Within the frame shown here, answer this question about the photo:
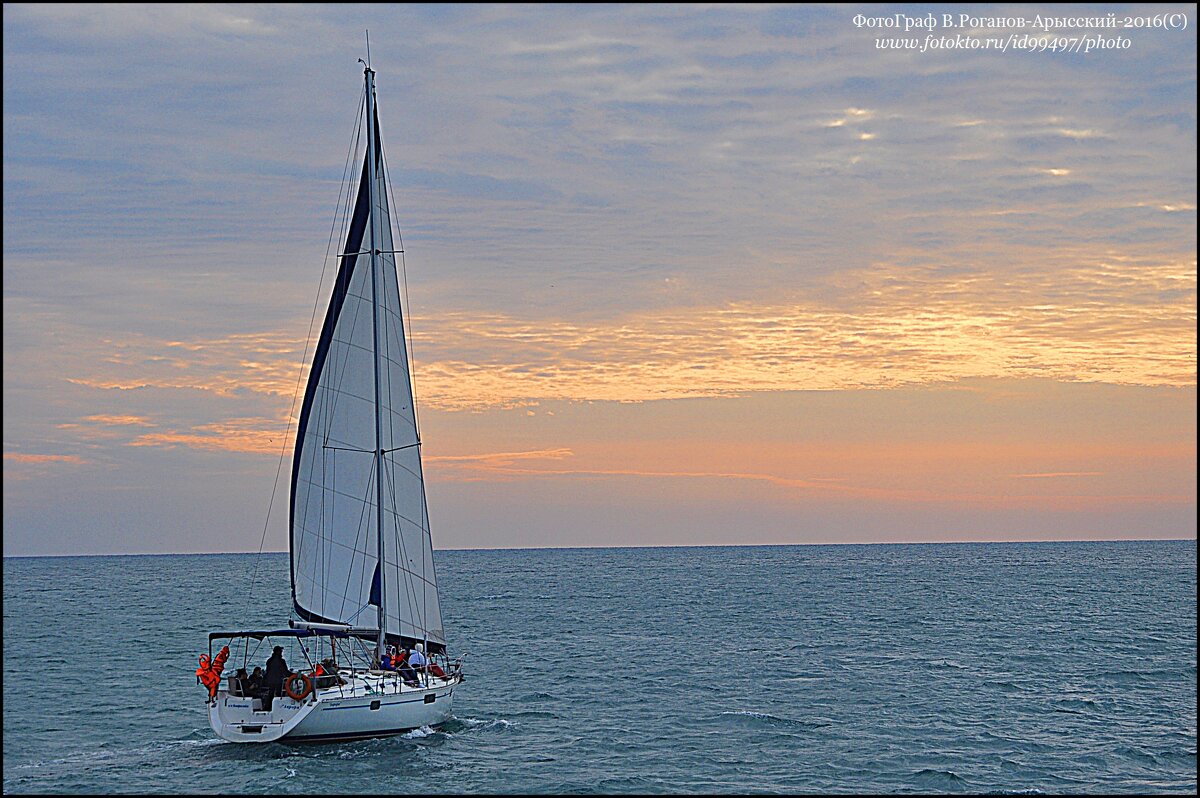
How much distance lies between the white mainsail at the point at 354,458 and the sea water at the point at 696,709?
15.4ft

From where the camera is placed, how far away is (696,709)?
128 feet

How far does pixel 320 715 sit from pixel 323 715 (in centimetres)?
8

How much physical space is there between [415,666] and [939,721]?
16.5m

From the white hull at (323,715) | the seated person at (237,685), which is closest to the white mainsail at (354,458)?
the white hull at (323,715)

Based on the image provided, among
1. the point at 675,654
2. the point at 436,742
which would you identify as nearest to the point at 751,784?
the point at 436,742

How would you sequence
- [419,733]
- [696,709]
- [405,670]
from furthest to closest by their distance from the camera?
[696,709]
[405,670]
[419,733]

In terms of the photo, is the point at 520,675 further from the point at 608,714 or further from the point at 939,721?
the point at 939,721

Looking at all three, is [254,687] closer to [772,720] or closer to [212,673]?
[212,673]

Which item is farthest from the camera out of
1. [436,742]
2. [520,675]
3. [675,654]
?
[675,654]

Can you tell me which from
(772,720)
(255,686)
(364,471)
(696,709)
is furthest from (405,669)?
(772,720)

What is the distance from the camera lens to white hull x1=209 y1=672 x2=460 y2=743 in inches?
1185

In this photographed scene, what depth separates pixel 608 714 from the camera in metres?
38.2

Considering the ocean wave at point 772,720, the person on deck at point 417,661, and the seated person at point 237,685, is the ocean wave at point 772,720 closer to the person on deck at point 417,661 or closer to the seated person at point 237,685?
the person on deck at point 417,661

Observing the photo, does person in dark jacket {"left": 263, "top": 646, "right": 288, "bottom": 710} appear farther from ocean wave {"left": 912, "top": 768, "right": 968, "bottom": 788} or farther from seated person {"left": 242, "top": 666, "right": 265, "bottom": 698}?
ocean wave {"left": 912, "top": 768, "right": 968, "bottom": 788}
